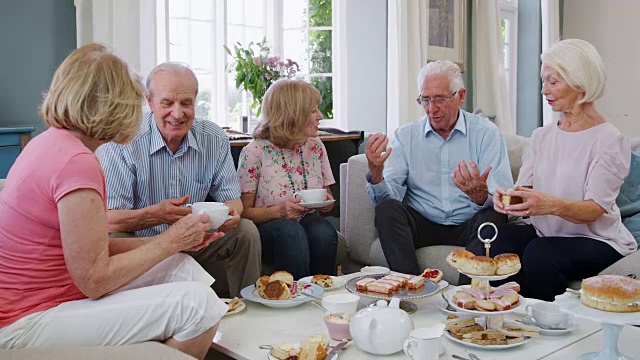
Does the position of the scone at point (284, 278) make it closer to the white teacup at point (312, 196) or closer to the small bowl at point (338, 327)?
the small bowl at point (338, 327)

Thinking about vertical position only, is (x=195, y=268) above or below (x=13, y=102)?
below

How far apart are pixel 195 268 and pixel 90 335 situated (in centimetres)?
39

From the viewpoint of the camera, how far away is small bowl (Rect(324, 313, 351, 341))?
66.8 inches

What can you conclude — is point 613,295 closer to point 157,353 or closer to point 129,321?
point 157,353

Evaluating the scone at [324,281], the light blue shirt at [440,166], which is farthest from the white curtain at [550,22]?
the scone at [324,281]

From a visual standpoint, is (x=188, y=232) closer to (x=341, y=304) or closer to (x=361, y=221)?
(x=341, y=304)

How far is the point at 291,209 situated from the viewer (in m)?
2.67

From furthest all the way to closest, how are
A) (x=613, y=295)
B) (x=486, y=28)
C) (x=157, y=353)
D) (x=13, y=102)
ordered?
1. (x=486, y=28)
2. (x=13, y=102)
3. (x=613, y=295)
4. (x=157, y=353)

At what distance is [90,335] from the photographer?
151cm

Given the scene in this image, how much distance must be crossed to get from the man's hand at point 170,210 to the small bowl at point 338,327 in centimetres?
73

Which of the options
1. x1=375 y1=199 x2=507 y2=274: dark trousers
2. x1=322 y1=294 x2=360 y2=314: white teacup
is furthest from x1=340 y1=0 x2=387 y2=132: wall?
x1=322 y1=294 x2=360 y2=314: white teacup

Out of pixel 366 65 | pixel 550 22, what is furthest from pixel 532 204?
pixel 550 22

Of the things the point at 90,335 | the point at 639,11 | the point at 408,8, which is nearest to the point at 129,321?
the point at 90,335

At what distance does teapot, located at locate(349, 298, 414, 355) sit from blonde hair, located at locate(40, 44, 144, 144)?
2.38ft
